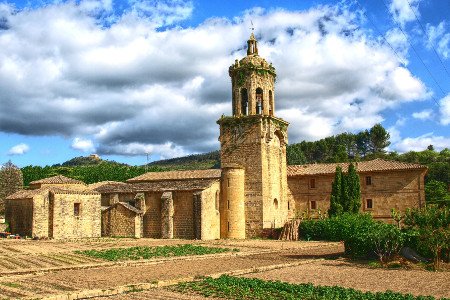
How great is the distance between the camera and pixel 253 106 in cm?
3878

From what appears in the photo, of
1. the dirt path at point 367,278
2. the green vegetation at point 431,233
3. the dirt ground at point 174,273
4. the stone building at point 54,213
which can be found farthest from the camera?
the stone building at point 54,213

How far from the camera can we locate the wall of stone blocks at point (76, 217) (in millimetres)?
36531

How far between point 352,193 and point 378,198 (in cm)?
476

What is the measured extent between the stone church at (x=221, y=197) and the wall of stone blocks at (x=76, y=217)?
3.1 inches

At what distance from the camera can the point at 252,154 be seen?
38.0 m

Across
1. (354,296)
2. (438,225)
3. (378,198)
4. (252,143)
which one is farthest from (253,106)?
(354,296)

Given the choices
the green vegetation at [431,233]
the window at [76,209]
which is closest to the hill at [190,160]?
the window at [76,209]

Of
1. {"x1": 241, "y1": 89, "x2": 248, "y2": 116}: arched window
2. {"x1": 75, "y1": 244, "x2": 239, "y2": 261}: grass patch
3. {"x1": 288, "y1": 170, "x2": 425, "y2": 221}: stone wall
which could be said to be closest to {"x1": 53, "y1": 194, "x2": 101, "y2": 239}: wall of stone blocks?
{"x1": 75, "y1": 244, "x2": 239, "y2": 261}: grass patch

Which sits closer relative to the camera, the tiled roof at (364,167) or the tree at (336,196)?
the tree at (336,196)

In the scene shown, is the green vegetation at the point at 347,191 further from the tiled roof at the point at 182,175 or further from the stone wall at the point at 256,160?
the tiled roof at the point at 182,175

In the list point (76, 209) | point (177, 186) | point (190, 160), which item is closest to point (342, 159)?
point (177, 186)

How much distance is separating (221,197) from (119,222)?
8876mm

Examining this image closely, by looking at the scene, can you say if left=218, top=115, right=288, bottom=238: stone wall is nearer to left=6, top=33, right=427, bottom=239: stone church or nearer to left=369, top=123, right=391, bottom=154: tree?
left=6, top=33, right=427, bottom=239: stone church

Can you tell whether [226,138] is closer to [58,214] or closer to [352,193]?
[352,193]
